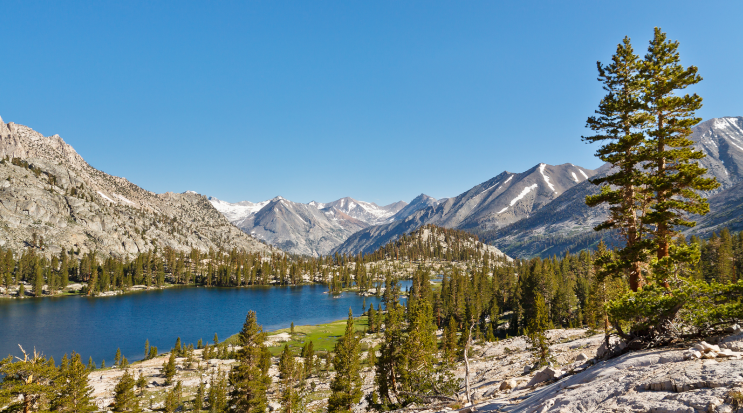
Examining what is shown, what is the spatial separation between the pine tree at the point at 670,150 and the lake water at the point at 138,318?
10457 cm

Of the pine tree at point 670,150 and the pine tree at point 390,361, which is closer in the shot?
the pine tree at point 670,150

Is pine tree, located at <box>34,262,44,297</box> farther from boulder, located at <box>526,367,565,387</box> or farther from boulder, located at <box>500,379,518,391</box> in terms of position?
boulder, located at <box>526,367,565,387</box>

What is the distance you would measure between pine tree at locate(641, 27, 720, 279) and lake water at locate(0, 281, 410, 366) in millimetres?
104569

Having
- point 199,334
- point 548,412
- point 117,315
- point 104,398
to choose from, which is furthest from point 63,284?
point 548,412

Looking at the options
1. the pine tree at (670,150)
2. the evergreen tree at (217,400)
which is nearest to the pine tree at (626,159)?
the pine tree at (670,150)

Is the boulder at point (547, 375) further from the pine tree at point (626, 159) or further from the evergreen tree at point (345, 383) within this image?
the evergreen tree at point (345, 383)

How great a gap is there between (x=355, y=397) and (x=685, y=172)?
38749 mm

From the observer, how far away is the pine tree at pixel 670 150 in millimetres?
22938

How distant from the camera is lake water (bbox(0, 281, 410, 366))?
92.7 m

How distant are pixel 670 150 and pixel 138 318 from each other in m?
154

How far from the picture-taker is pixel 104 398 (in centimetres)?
5375

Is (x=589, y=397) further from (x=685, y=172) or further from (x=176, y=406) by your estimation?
(x=176, y=406)

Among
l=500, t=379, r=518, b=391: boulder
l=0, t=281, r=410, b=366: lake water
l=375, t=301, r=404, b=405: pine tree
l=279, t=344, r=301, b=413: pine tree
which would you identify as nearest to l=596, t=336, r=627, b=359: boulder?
l=500, t=379, r=518, b=391: boulder

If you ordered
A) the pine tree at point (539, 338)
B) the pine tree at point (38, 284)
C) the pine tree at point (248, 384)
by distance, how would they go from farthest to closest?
the pine tree at point (38, 284)
the pine tree at point (539, 338)
the pine tree at point (248, 384)
